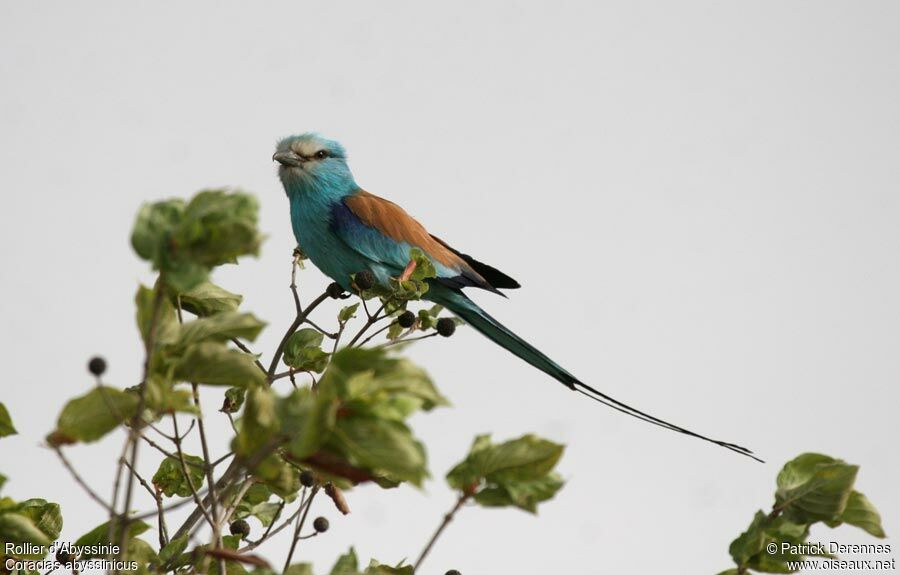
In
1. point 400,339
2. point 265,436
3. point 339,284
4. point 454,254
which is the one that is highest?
point 454,254

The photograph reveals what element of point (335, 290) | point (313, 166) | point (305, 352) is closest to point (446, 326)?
point (305, 352)

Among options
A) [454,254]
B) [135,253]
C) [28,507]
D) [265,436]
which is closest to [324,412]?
[265,436]

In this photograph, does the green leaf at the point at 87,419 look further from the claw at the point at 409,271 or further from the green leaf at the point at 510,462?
the claw at the point at 409,271

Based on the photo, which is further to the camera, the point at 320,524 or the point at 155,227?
the point at 320,524

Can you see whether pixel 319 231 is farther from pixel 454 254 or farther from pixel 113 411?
pixel 113 411

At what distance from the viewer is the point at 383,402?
1.54 meters

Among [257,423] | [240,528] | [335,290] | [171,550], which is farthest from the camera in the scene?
[335,290]

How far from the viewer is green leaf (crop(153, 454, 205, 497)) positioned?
9.59 feet

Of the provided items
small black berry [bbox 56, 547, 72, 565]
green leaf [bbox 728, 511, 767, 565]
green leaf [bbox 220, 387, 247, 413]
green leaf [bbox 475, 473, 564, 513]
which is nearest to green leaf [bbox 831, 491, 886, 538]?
green leaf [bbox 728, 511, 767, 565]

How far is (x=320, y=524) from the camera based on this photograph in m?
2.95

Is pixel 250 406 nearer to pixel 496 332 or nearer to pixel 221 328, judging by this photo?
pixel 221 328

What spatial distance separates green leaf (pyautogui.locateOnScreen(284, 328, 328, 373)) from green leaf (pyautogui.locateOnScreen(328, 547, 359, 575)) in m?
1.00

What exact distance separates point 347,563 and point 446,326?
4.28ft

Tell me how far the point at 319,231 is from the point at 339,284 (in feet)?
1.16
